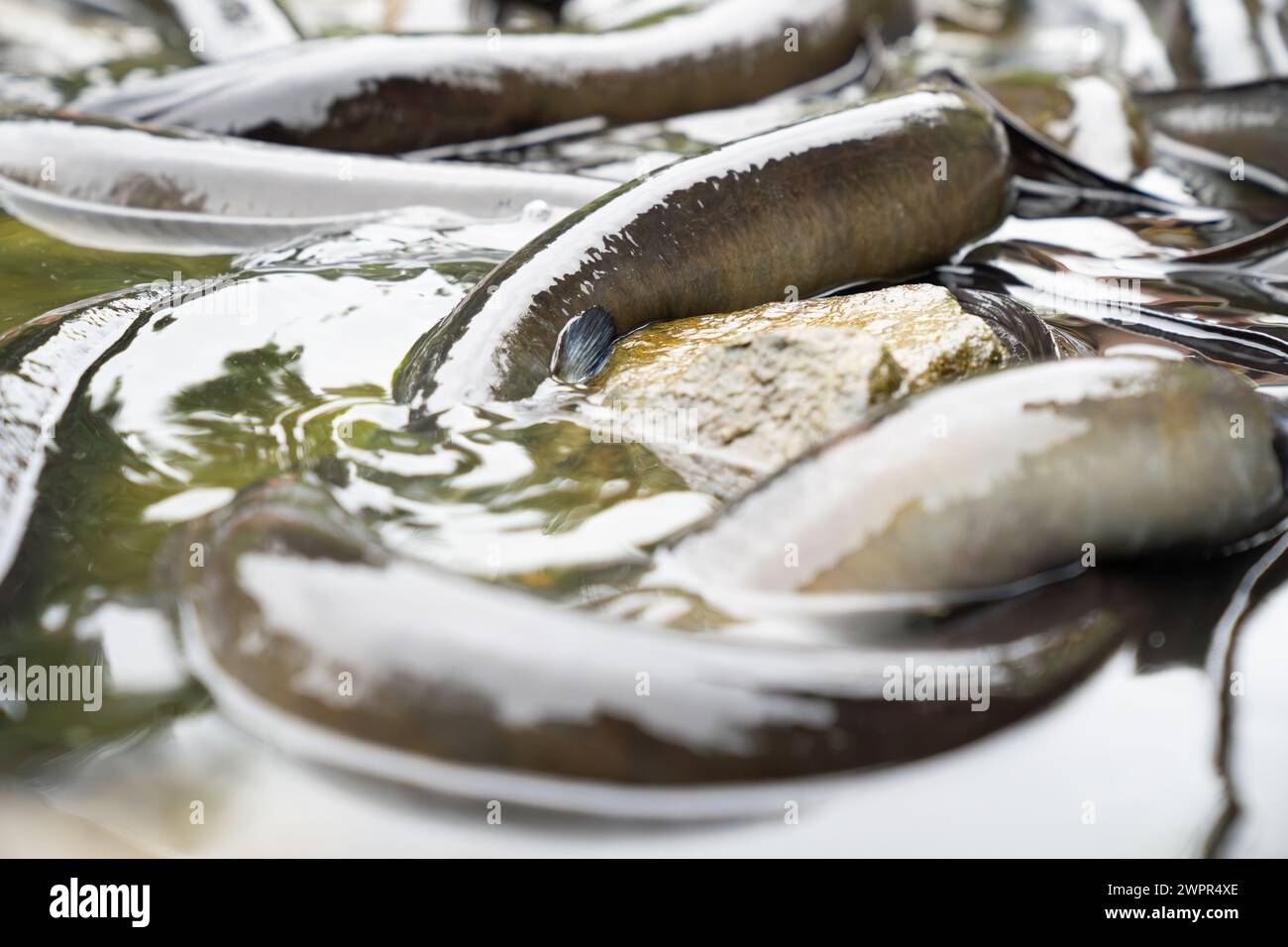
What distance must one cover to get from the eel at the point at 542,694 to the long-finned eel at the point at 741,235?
0.57 metres

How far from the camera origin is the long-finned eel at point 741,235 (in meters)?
1.76

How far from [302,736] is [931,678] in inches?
24.6

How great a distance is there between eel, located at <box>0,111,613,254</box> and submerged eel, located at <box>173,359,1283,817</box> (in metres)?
1.17

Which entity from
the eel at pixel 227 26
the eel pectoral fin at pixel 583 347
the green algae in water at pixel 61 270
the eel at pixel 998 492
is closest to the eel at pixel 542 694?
the eel at pixel 998 492

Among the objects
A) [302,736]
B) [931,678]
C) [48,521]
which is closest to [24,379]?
[48,521]

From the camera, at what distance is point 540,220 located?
7.80 feet

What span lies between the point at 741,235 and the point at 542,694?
3.93 ft

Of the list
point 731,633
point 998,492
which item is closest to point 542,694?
point 731,633

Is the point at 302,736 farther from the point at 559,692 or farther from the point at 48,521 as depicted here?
the point at 48,521

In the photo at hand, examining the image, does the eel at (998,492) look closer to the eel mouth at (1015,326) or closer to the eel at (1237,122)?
the eel mouth at (1015,326)
